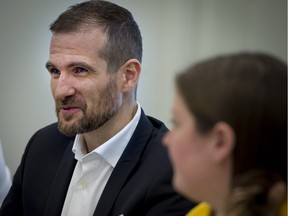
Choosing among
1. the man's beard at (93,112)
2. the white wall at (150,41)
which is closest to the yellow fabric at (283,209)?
the man's beard at (93,112)

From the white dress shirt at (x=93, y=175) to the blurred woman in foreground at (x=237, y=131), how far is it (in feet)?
Result: 1.83

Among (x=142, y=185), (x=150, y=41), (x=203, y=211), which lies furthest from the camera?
(x=150, y=41)

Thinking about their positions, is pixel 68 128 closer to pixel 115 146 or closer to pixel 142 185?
pixel 115 146

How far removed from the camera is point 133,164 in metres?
1.15

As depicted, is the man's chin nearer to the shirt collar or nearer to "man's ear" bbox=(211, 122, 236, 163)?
the shirt collar

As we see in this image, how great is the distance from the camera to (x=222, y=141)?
0.62 meters

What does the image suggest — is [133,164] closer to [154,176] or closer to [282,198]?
[154,176]

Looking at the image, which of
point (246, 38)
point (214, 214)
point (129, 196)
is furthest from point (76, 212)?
point (246, 38)

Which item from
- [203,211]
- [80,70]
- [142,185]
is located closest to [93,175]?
[142,185]

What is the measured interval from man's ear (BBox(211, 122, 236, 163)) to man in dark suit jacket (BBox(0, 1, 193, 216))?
0.47m

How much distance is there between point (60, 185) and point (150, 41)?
45.6 inches

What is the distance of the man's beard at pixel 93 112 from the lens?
3.88 feet

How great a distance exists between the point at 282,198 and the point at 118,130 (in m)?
0.72

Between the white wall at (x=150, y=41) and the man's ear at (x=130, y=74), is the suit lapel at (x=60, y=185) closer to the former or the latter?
the man's ear at (x=130, y=74)
